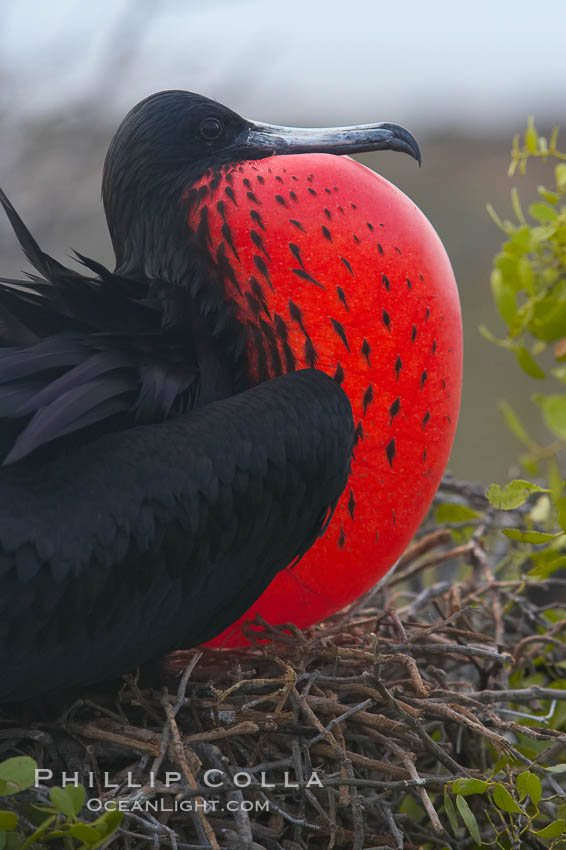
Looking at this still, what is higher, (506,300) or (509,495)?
(506,300)

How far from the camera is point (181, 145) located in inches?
43.8

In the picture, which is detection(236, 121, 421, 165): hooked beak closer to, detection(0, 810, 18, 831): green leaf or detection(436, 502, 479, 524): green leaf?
detection(436, 502, 479, 524): green leaf

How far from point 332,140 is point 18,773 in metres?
0.76

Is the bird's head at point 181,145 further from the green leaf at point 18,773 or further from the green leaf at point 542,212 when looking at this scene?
the green leaf at point 18,773

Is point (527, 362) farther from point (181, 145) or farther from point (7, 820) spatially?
point (7, 820)

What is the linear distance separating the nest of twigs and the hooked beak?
0.56 m

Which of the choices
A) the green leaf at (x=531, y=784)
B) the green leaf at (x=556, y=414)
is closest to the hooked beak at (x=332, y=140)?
the green leaf at (x=556, y=414)

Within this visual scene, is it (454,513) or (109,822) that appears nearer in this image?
(109,822)

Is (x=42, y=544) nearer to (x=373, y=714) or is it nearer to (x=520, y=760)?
(x=373, y=714)

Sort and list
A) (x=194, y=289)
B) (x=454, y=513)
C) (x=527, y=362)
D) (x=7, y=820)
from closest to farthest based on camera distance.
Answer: (x=7, y=820)
(x=194, y=289)
(x=527, y=362)
(x=454, y=513)

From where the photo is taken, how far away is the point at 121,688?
106 centimetres

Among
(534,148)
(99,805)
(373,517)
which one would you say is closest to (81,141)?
(534,148)

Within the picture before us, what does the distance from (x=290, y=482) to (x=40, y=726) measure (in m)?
0.38

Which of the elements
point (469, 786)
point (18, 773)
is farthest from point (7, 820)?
point (469, 786)
